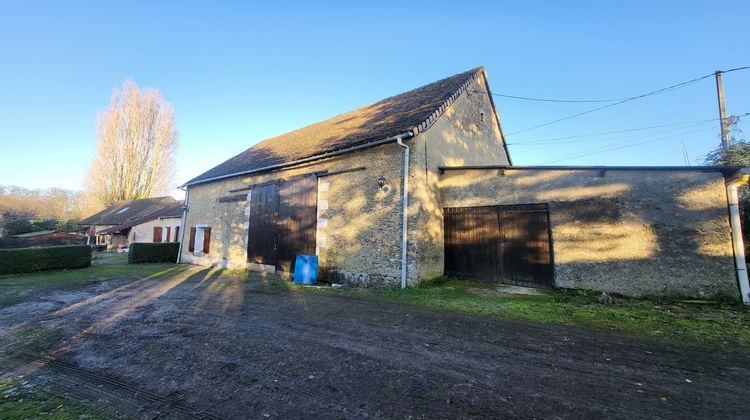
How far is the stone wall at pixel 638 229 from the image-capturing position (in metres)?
6.21

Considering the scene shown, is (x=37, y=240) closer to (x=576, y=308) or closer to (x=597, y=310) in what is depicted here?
(x=576, y=308)

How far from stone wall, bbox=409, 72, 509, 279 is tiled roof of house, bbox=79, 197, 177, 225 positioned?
2799 cm

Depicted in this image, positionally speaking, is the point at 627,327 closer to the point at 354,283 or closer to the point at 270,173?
the point at 354,283

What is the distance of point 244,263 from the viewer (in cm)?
1240

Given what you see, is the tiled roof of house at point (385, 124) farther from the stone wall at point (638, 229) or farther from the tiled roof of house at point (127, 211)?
the tiled roof of house at point (127, 211)

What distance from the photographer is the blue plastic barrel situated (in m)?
9.09

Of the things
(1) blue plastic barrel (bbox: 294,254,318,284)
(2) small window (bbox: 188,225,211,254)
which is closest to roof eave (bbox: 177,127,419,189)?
(2) small window (bbox: 188,225,211,254)

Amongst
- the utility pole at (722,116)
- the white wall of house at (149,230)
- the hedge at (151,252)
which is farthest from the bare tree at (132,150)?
the utility pole at (722,116)

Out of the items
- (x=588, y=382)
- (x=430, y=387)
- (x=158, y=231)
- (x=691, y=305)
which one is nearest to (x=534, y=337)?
(x=588, y=382)

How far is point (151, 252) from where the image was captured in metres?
15.6

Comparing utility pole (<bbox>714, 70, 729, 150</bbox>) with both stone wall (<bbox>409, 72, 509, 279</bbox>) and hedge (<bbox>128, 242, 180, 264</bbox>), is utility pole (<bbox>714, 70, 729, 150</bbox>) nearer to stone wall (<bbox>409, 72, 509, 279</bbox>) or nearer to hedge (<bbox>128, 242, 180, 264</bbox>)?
stone wall (<bbox>409, 72, 509, 279</bbox>)

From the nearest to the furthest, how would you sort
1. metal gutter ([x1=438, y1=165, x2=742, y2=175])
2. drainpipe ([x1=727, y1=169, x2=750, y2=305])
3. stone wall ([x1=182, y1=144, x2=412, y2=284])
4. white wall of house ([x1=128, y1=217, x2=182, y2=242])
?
drainpipe ([x1=727, y1=169, x2=750, y2=305]), metal gutter ([x1=438, y1=165, x2=742, y2=175]), stone wall ([x1=182, y1=144, x2=412, y2=284]), white wall of house ([x1=128, y1=217, x2=182, y2=242])

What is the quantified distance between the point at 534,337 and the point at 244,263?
37.0 feet

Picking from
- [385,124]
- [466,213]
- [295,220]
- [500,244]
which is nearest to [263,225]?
[295,220]
